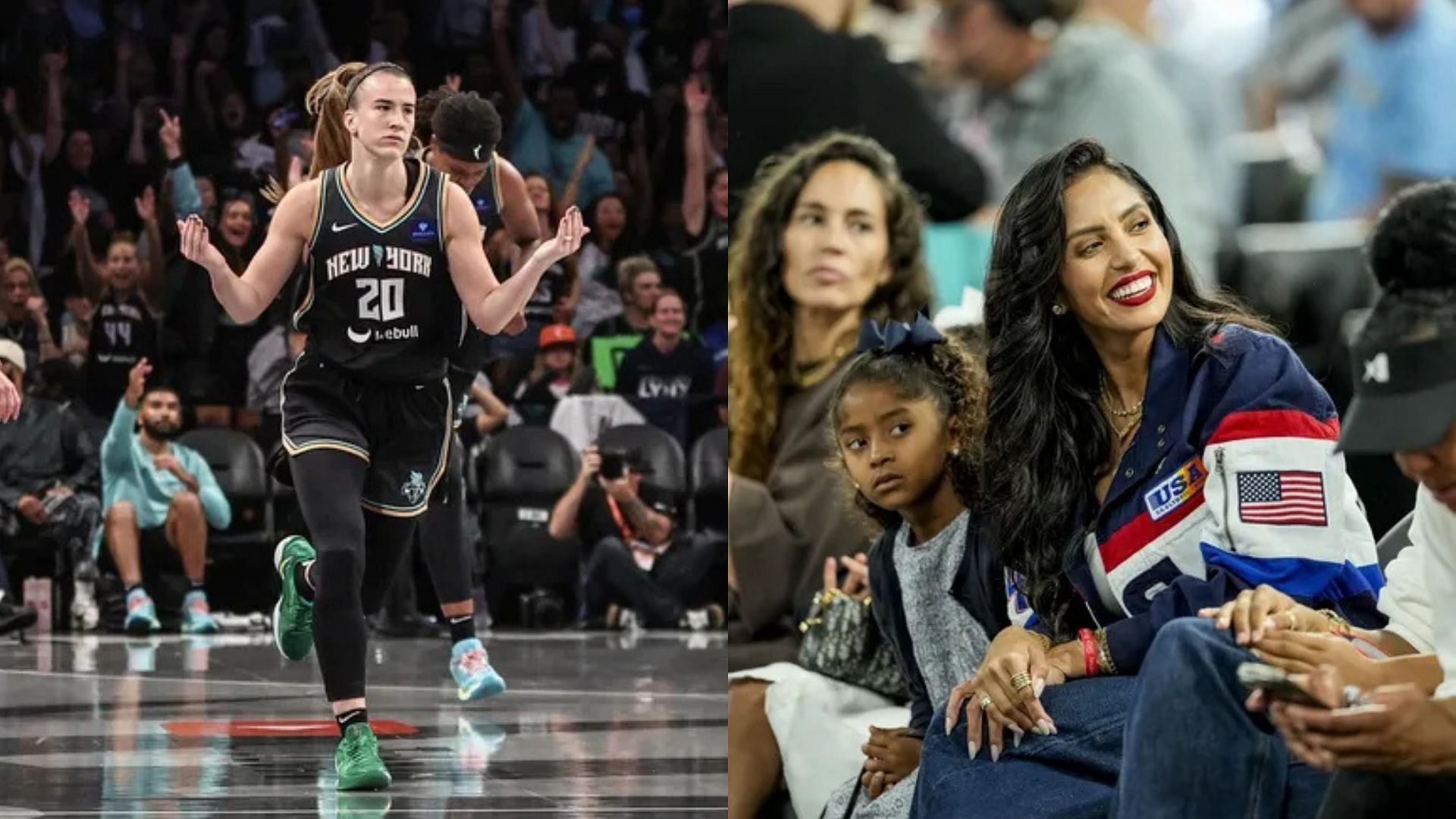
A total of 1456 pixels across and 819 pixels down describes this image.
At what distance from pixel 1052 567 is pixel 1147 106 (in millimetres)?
1562

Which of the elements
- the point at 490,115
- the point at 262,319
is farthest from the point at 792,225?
the point at 262,319

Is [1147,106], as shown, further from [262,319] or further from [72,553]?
[72,553]

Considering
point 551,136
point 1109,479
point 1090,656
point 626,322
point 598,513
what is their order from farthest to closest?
point 598,513, point 626,322, point 551,136, point 1109,479, point 1090,656

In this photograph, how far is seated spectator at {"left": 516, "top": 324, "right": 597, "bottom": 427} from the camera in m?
4.79

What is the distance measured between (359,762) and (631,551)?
1954 millimetres

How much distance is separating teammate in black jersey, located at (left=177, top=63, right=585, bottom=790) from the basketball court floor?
0.28 ft

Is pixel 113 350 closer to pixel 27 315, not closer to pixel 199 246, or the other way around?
pixel 27 315

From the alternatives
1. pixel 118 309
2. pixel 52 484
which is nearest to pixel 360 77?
pixel 118 309

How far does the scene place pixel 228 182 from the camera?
3920mm

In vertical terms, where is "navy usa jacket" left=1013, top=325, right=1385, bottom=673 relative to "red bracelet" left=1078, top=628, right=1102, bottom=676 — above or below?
above

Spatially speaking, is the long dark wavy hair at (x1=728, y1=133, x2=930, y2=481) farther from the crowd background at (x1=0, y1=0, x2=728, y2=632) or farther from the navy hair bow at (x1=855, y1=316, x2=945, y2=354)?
the navy hair bow at (x1=855, y1=316, x2=945, y2=354)

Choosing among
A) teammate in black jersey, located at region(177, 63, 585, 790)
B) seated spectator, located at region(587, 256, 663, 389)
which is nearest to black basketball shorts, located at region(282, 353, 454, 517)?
teammate in black jersey, located at region(177, 63, 585, 790)

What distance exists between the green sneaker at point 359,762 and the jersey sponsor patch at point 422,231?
96 cm

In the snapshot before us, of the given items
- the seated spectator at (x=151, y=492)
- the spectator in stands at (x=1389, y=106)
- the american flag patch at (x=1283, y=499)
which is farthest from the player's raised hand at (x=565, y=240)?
the american flag patch at (x=1283, y=499)
